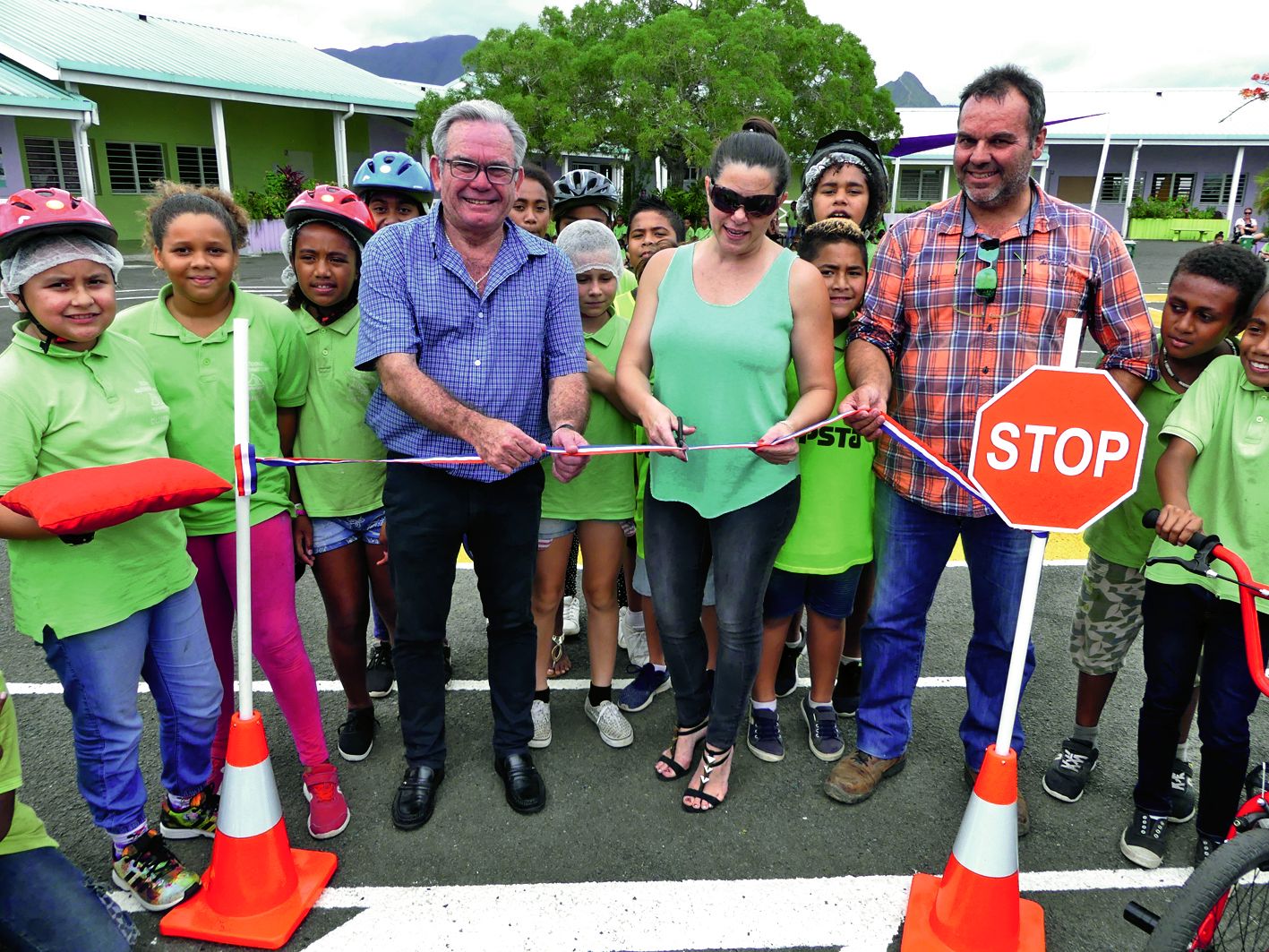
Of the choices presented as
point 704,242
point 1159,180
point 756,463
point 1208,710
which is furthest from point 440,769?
point 1159,180

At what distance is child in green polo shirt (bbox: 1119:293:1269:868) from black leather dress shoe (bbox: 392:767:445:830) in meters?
2.49

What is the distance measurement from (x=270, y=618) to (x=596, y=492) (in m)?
1.32

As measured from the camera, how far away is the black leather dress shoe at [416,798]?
125 inches

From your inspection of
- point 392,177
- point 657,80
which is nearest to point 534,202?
point 392,177

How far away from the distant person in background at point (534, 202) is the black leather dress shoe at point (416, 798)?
2519 millimetres

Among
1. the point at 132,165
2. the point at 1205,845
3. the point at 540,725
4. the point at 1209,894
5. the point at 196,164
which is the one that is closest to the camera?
the point at 1209,894

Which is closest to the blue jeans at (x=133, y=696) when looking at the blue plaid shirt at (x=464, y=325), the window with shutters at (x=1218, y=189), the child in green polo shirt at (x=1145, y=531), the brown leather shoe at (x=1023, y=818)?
the blue plaid shirt at (x=464, y=325)

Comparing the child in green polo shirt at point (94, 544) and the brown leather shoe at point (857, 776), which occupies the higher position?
the child in green polo shirt at point (94, 544)

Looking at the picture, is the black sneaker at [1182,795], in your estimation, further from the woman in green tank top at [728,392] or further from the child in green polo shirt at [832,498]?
the woman in green tank top at [728,392]

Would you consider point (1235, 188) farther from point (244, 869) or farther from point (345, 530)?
point (244, 869)

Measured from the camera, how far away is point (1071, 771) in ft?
11.1

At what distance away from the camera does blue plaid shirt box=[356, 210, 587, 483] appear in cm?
290

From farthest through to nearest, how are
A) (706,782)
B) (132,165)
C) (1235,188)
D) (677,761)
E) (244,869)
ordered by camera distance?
(1235,188)
(132,165)
(677,761)
(706,782)
(244,869)

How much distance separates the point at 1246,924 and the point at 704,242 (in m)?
2.75
